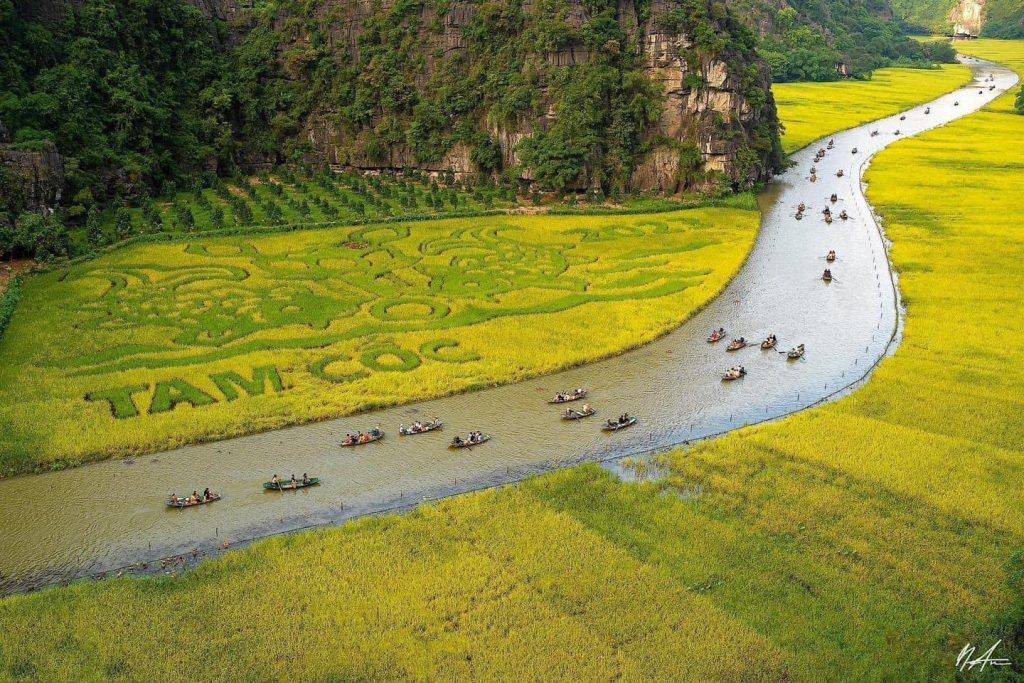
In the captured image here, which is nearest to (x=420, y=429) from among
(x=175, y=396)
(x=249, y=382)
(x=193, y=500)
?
(x=249, y=382)

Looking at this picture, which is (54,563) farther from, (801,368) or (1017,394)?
(1017,394)

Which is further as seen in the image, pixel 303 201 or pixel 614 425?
pixel 303 201

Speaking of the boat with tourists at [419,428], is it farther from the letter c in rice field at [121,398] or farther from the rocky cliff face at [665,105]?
the rocky cliff face at [665,105]

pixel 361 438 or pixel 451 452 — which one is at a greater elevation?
pixel 361 438

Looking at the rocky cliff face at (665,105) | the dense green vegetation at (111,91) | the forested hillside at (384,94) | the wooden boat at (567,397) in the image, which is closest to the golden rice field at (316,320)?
the wooden boat at (567,397)

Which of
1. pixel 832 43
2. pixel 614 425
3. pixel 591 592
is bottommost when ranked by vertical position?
pixel 591 592

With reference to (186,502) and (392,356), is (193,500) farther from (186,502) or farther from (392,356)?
(392,356)
